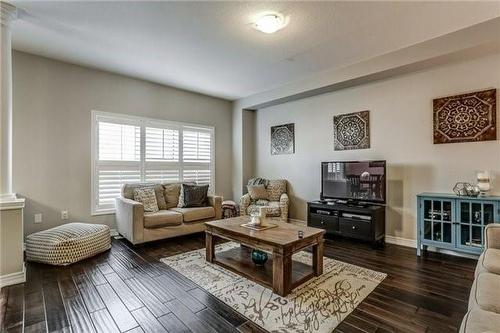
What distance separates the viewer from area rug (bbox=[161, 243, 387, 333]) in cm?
199

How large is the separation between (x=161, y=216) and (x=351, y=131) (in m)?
3.41

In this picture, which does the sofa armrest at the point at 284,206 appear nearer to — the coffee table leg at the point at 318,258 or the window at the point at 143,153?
the window at the point at 143,153

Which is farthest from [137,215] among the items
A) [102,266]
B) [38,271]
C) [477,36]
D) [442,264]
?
[477,36]

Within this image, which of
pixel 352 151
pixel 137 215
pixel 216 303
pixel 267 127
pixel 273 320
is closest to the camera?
pixel 273 320

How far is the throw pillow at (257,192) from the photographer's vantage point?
525 cm

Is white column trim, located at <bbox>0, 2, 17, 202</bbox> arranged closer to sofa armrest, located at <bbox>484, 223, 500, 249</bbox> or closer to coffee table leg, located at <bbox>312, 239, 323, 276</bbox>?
coffee table leg, located at <bbox>312, 239, 323, 276</bbox>

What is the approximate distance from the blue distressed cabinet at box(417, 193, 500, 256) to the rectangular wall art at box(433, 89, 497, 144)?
0.78 m

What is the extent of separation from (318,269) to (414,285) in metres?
0.93

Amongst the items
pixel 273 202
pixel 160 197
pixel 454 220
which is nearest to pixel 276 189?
pixel 273 202

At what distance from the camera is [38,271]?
2906mm

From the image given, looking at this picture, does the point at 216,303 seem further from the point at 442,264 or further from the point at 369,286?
the point at 442,264

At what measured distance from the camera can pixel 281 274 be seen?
7.68ft

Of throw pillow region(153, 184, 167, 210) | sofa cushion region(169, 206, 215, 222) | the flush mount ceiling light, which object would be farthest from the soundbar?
throw pillow region(153, 184, 167, 210)

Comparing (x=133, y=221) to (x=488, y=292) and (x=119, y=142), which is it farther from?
(x=488, y=292)
